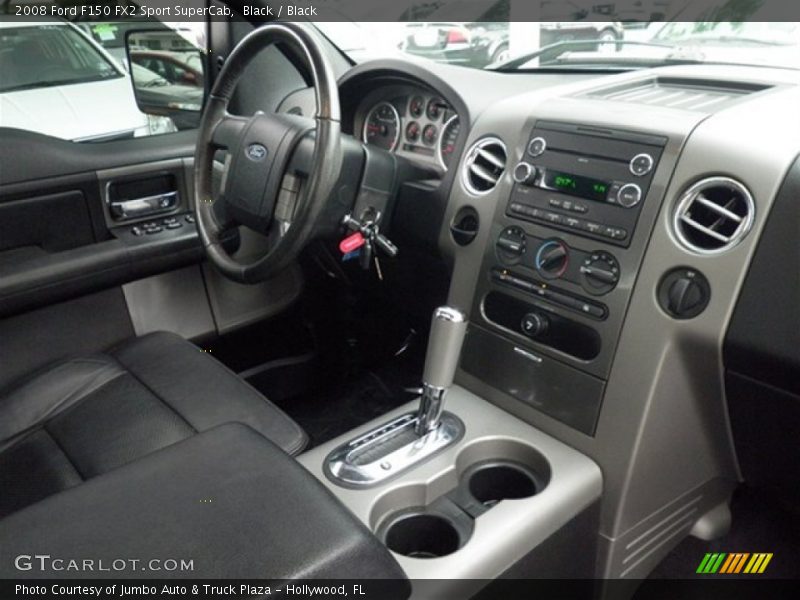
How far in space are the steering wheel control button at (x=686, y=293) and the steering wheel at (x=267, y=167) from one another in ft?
1.93

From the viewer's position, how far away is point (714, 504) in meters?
1.39

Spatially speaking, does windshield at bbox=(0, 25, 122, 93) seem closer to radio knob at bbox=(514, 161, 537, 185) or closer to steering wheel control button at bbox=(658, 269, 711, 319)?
radio knob at bbox=(514, 161, 537, 185)

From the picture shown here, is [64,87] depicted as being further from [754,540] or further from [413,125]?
[754,540]

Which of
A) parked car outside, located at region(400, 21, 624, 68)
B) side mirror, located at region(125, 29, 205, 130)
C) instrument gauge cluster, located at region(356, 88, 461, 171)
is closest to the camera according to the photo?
instrument gauge cluster, located at region(356, 88, 461, 171)

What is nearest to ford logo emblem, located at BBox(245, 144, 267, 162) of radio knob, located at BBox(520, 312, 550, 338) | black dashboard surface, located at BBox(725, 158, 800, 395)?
radio knob, located at BBox(520, 312, 550, 338)

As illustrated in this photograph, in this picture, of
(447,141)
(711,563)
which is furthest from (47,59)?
(711,563)

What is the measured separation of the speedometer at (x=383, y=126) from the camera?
1.67 meters

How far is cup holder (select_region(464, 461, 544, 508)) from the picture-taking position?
1136mm

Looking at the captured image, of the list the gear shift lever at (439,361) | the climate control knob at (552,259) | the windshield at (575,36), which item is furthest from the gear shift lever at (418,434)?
the windshield at (575,36)

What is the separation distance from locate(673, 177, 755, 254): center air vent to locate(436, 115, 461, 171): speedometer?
0.59m

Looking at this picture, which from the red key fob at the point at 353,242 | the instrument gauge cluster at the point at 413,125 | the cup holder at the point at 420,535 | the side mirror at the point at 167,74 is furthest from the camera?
the side mirror at the point at 167,74

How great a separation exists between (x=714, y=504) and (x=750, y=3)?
1037 millimetres

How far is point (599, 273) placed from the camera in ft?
3.59

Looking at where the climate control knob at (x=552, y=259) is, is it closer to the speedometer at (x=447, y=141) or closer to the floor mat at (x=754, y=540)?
the speedometer at (x=447, y=141)
